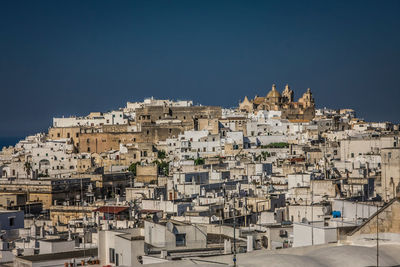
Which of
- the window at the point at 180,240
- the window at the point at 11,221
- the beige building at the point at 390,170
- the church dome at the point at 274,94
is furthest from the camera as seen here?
the church dome at the point at 274,94

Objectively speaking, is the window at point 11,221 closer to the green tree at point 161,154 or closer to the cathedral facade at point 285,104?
the green tree at point 161,154

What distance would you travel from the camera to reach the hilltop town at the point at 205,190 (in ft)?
54.6

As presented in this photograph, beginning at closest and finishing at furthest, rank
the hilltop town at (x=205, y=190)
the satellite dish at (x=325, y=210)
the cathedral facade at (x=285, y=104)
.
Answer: the hilltop town at (x=205, y=190) < the satellite dish at (x=325, y=210) < the cathedral facade at (x=285, y=104)

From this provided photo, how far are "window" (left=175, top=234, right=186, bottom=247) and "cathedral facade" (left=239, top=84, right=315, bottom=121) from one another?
6257 centimetres

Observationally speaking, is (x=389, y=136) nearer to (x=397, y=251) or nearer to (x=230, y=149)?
(x=230, y=149)

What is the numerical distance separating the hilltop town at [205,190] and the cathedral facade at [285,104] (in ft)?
0.62

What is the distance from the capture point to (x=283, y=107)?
286 ft

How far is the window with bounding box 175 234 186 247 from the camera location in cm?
1825

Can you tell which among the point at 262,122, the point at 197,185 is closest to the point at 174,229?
the point at 197,185

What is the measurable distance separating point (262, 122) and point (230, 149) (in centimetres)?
1149

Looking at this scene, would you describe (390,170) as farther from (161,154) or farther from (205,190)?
(161,154)

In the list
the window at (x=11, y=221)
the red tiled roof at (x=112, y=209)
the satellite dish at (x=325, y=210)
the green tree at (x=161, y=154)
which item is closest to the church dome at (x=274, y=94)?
the green tree at (x=161, y=154)

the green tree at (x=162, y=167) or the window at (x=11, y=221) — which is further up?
the green tree at (x=162, y=167)

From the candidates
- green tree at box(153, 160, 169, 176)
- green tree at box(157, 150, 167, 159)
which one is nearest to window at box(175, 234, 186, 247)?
green tree at box(153, 160, 169, 176)
